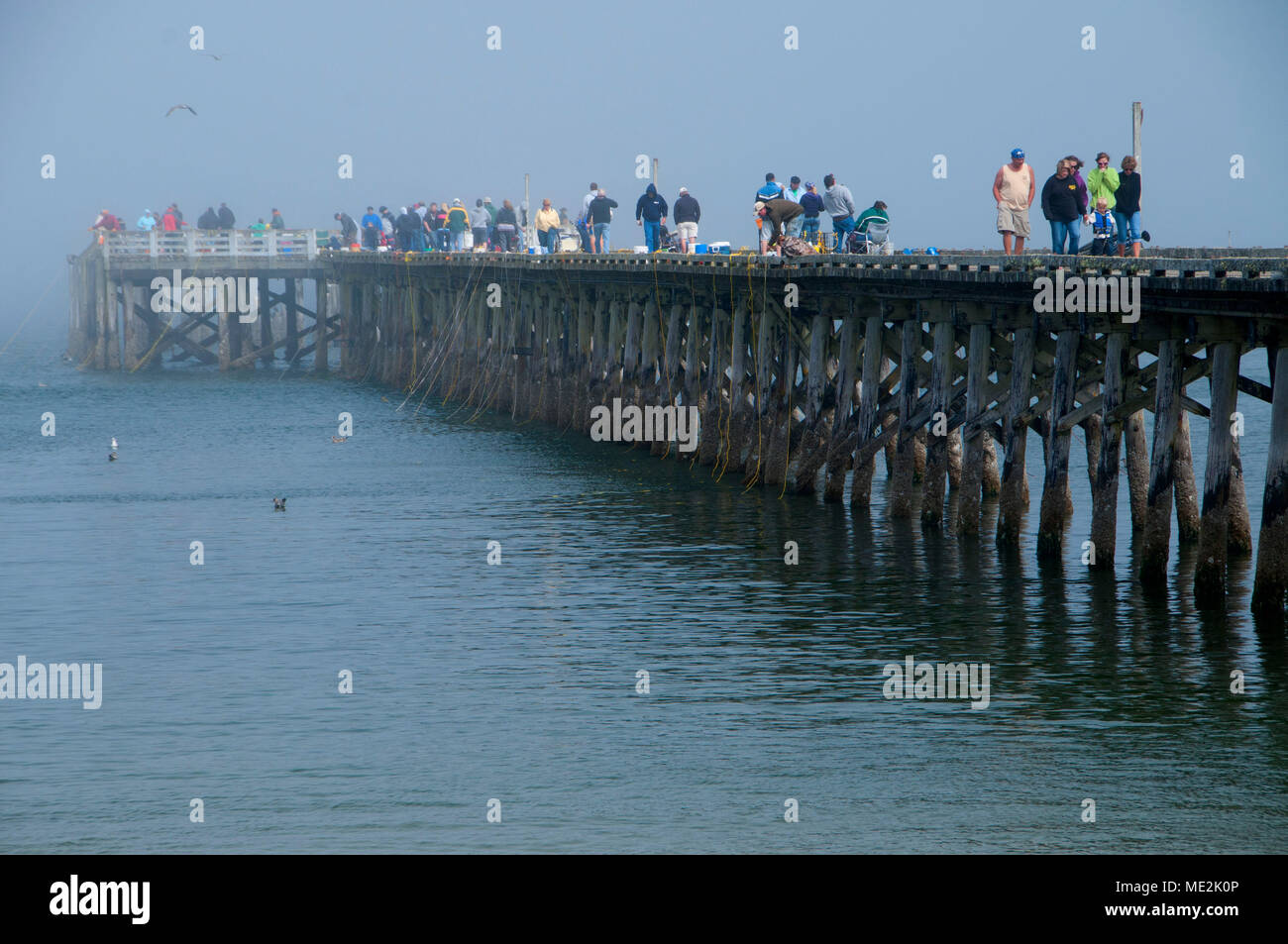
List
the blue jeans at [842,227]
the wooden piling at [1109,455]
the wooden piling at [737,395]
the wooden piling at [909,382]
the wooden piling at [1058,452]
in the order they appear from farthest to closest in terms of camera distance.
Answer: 1. the blue jeans at [842,227]
2. the wooden piling at [737,395]
3. the wooden piling at [909,382]
4. the wooden piling at [1058,452]
5. the wooden piling at [1109,455]

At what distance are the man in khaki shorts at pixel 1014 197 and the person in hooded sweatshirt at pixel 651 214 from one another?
12881 millimetres

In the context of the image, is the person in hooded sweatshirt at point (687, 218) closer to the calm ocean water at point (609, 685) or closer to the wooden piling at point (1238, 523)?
the calm ocean water at point (609, 685)

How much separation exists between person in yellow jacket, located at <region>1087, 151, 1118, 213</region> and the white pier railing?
144 ft

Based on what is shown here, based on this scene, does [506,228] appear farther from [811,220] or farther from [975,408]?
[975,408]

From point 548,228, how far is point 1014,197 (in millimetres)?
22163

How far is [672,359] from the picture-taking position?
106 feet

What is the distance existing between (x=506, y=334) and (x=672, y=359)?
1287cm

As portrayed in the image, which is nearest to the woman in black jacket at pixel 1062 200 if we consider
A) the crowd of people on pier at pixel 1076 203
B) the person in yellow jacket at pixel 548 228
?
the crowd of people on pier at pixel 1076 203

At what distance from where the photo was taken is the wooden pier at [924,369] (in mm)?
17828

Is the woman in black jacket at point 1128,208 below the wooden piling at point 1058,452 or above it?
above

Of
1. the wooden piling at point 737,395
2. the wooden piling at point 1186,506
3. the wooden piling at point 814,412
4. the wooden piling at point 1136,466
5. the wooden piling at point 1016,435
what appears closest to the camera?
the wooden piling at point 1016,435

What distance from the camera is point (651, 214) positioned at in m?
36.7
